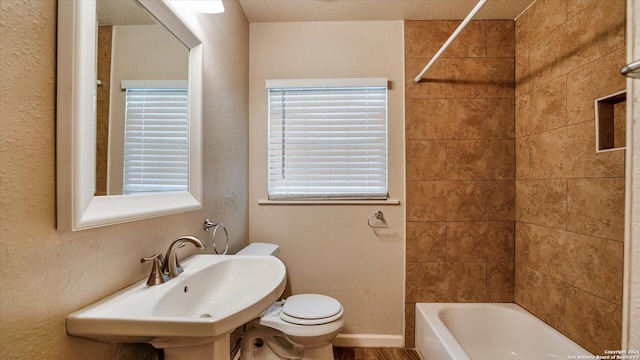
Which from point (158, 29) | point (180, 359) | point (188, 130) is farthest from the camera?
point (188, 130)

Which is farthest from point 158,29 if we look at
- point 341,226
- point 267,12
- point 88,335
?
point 341,226

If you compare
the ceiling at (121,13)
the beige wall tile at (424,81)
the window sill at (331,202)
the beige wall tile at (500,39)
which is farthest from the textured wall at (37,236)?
the beige wall tile at (500,39)

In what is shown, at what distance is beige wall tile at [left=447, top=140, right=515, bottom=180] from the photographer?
182cm

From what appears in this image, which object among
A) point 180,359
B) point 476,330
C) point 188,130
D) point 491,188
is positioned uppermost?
point 188,130

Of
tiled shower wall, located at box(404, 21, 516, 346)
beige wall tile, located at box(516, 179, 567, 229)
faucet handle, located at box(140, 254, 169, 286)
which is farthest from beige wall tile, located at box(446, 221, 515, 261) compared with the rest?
faucet handle, located at box(140, 254, 169, 286)

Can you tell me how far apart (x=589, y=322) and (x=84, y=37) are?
7.82 ft

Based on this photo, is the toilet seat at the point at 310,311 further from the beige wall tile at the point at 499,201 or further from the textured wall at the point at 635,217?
the beige wall tile at the point at 499,201

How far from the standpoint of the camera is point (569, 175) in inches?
55.6

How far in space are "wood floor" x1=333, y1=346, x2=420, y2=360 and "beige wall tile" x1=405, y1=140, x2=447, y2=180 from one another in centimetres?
127

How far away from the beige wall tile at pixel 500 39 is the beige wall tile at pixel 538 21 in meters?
0.04

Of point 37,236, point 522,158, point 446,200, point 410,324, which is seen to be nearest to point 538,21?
point 522,158

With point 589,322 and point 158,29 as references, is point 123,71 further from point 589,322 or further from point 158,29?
point 589,322

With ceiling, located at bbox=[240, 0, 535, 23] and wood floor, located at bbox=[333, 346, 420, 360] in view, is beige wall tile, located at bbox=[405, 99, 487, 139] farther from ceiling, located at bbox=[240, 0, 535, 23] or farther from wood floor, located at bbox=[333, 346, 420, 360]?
wood floor, located at bbox=[333, 346, 420, 360]

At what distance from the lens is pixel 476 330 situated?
176 centimetres
